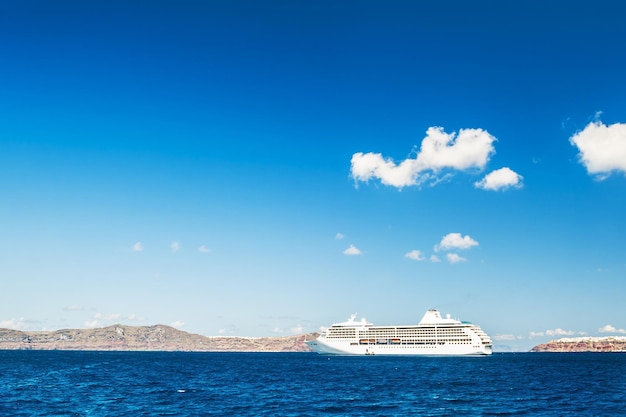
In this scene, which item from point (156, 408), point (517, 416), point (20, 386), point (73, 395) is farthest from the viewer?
point (20, 386)

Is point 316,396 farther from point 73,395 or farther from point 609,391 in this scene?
point 609,391

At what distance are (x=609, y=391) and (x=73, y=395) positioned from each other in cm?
7581

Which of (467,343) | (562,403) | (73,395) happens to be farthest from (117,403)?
(467,343)

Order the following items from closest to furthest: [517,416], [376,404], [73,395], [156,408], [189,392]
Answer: [517,416] < [156,408] < [376,404] < [73,395] < [189,392]

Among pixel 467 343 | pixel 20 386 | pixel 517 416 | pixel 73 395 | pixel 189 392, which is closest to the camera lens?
pixel 517 416

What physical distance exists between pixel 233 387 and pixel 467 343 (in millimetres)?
139314

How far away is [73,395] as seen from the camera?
68750 millimetres

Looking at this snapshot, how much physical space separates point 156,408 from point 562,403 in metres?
47.4

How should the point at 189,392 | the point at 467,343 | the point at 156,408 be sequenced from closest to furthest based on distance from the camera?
the point at 156,408
the point at 189,392
the point at 467,343

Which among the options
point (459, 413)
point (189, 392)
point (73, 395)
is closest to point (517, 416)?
point (459, 413)

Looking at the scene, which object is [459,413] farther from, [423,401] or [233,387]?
[233,387]

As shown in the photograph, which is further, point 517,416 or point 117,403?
point 117,403

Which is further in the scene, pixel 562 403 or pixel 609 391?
pixel 609 391

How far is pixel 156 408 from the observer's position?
57156 millimetres
